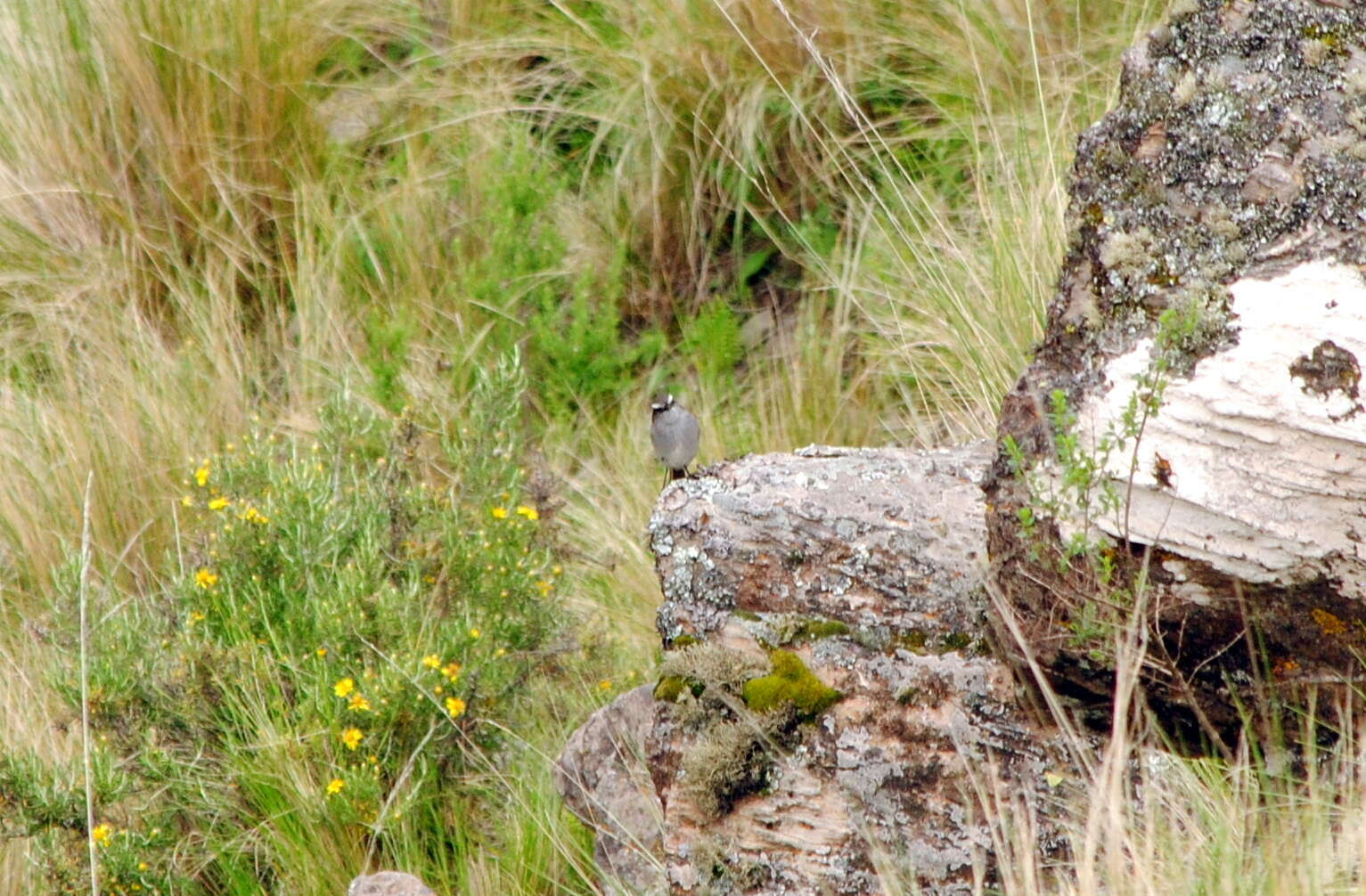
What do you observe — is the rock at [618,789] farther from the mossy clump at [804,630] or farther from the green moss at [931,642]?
the green moss at [931,642]

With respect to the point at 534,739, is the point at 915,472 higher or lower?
higher

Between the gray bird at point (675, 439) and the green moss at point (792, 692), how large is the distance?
179cm

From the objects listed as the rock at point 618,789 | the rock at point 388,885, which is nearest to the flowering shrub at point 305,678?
the rock at point 618,789

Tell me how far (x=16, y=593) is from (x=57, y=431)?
56 cm

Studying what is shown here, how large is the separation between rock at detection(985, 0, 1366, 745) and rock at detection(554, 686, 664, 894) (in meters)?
0.94

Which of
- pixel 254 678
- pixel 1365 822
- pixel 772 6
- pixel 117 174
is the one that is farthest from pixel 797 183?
pixel 1365 822

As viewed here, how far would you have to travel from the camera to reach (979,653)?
102 inches

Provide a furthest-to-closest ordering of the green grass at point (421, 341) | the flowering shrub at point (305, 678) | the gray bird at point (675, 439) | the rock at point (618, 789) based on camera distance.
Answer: the gray bird at point (675, 439) → the green grass at point (421, 341) → the flowering shrub at point (305, 678) → the rock at point (618, 789)

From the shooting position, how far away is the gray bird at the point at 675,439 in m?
4.43

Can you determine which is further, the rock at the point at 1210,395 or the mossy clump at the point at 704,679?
the mossy clump at the point at 704,679

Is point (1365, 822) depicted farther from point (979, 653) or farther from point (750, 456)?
point (750, 456)

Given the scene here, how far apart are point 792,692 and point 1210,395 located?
34.5 inches

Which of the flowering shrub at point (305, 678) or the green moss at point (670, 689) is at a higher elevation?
the green moss at point (670, 689)

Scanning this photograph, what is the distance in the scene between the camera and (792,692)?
2.61 m
